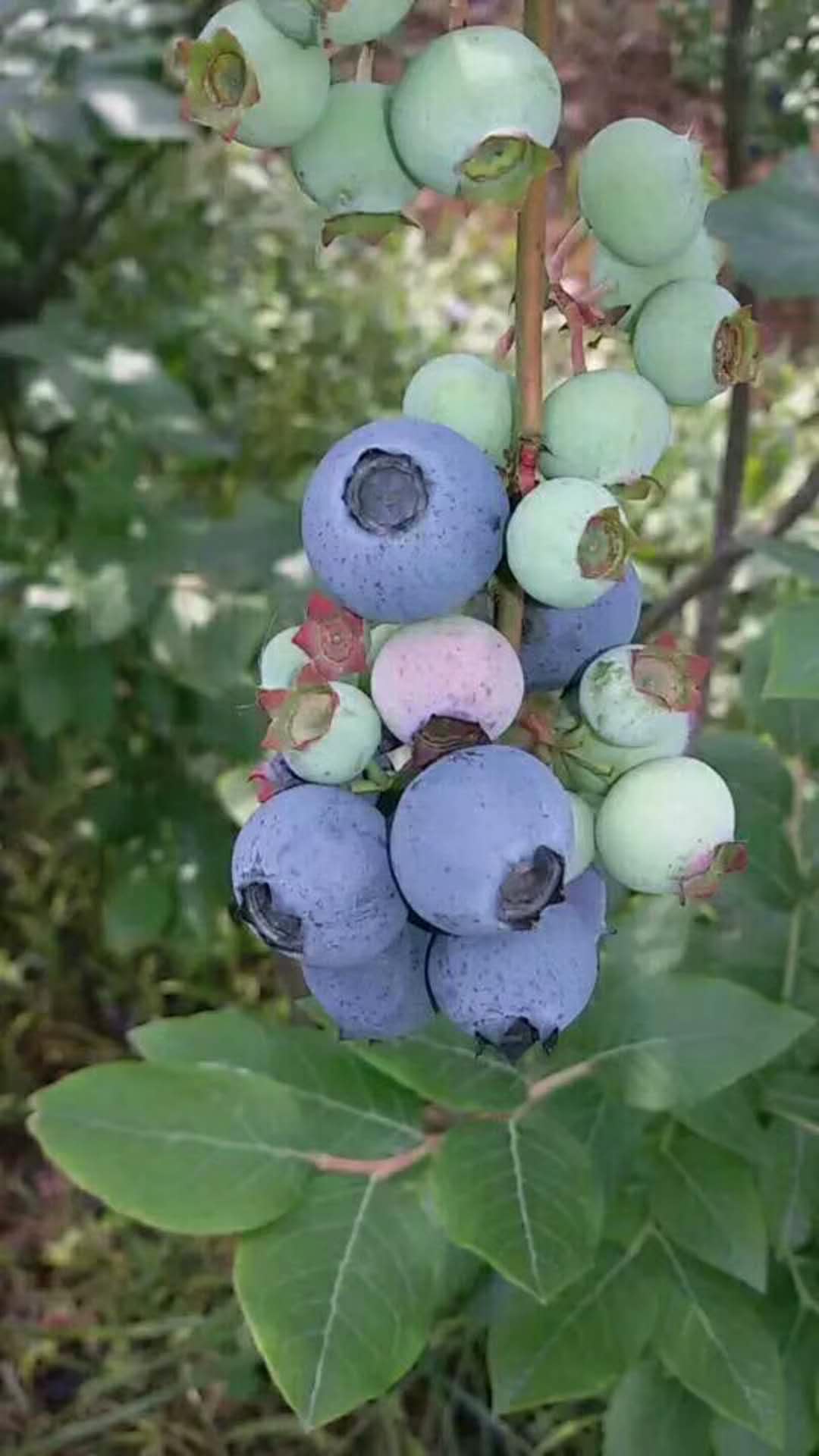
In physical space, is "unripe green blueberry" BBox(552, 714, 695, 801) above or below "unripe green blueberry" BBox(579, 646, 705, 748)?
below

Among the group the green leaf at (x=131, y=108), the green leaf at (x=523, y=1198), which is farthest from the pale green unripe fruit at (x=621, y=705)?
the green leaf at (x=131, y=108)

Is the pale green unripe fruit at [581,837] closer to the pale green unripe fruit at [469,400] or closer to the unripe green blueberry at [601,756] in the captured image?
the unripe green blueberry at [601,756]

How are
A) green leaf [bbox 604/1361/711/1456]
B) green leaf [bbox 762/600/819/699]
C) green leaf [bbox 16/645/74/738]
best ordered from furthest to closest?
green leaf [bbox 16/645/74/738] → green leaf [bbox 604/1361/711/1456] → green leaf [bbox 762/600/819/699]

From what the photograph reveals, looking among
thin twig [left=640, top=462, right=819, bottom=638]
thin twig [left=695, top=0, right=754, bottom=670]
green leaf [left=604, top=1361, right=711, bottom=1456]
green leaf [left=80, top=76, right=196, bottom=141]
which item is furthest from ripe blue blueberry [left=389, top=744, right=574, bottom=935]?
green leaf [left=80, top=76, right=196, bottom=141]

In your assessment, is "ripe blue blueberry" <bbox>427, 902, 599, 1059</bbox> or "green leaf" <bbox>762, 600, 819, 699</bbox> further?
"green leaf" <bbox>762, 600, 819, 699</bbox>

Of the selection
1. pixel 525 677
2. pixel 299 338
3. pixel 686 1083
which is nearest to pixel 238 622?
pixel 686 1083

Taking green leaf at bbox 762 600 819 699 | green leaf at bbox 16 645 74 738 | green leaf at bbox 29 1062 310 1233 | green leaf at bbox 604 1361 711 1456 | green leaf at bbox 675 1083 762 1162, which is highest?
green leaf at bbox 762 600 819 699

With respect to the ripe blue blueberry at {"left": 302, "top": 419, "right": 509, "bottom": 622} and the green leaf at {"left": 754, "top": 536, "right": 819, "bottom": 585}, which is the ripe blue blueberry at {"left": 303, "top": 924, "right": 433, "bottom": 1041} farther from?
the green leaf at {"left": 754, "top": 536, "right": 819, "bottom": 585}
